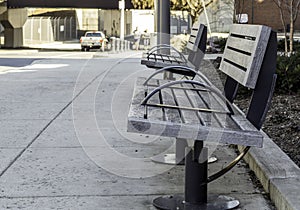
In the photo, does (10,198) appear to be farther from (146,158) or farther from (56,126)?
(56,126)

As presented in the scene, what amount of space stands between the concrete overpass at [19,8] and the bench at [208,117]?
4470cm

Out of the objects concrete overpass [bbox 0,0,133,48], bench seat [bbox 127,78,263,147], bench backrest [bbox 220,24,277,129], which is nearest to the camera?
bench seat [bbox 127,78,263,147]

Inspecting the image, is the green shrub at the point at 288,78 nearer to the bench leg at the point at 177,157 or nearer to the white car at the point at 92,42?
the bench leg at the point at 177,157

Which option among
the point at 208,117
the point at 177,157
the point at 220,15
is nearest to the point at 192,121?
the point at 208,117

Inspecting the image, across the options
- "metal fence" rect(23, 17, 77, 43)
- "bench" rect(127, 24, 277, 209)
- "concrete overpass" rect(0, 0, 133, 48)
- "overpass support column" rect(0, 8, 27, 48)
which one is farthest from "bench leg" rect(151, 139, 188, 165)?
"metal fence" rect(23, 17, 77, 43)

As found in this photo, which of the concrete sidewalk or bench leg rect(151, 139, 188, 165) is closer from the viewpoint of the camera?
the concrete sidewalk

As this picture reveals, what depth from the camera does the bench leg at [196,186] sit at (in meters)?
4.55

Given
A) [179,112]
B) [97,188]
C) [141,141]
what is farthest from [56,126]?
[179,112]

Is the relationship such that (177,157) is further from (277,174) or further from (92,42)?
(92,42)

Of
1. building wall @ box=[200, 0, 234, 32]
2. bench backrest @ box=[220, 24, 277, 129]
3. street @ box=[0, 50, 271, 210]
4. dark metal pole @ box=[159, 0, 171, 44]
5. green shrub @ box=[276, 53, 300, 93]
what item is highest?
Answer: building wall @ box=[200, 0, 234, 32]

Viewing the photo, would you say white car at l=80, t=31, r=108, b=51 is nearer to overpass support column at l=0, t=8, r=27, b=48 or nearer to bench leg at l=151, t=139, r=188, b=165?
overpass support column at l=0, t=8, r=27, b=48

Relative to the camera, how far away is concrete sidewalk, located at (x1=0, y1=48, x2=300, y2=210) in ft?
16.0

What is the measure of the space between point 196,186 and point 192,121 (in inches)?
23.6

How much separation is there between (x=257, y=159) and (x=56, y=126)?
127 inches
